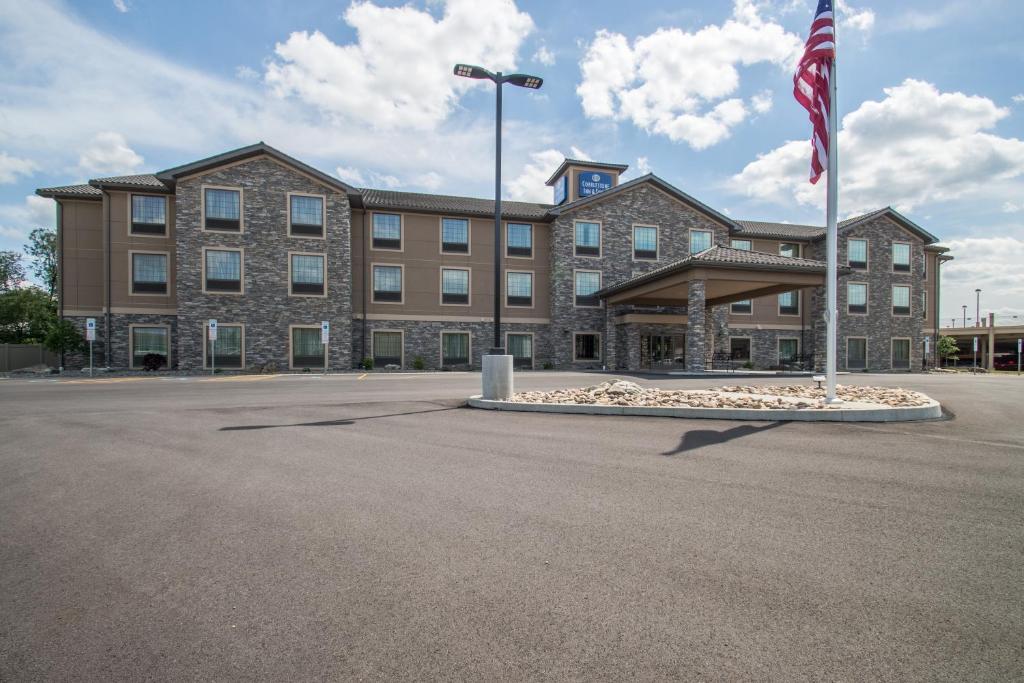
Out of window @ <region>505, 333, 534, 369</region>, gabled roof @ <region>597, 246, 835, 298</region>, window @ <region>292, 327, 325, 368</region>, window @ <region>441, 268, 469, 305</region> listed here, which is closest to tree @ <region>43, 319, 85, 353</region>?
window @ <region>292, 327, 325, 368</region>

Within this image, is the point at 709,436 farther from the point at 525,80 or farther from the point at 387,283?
the point at 387,283

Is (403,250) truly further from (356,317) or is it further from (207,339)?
(207,339)

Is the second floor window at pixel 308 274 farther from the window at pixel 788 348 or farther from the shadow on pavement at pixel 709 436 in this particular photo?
the window at pixel 788 348

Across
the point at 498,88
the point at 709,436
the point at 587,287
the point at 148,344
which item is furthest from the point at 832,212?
the point at 148,344

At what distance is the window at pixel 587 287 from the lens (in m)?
30.4

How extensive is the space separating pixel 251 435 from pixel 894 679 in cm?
805

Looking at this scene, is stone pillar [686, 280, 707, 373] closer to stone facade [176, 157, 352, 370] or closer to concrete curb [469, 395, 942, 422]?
concrete curb [469, 395, 942, 422]

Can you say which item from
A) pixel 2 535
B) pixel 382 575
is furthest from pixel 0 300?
pixel 382 575

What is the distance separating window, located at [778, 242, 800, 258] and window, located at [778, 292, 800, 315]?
9.21 ft

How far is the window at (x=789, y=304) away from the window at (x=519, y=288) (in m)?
17.4

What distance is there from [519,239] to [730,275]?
42.8 ft

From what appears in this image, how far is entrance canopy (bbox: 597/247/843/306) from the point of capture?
72.0 ft

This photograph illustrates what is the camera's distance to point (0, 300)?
136 feet

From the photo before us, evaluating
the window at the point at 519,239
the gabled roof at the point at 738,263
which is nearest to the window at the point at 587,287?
the window at the point at 519,239
